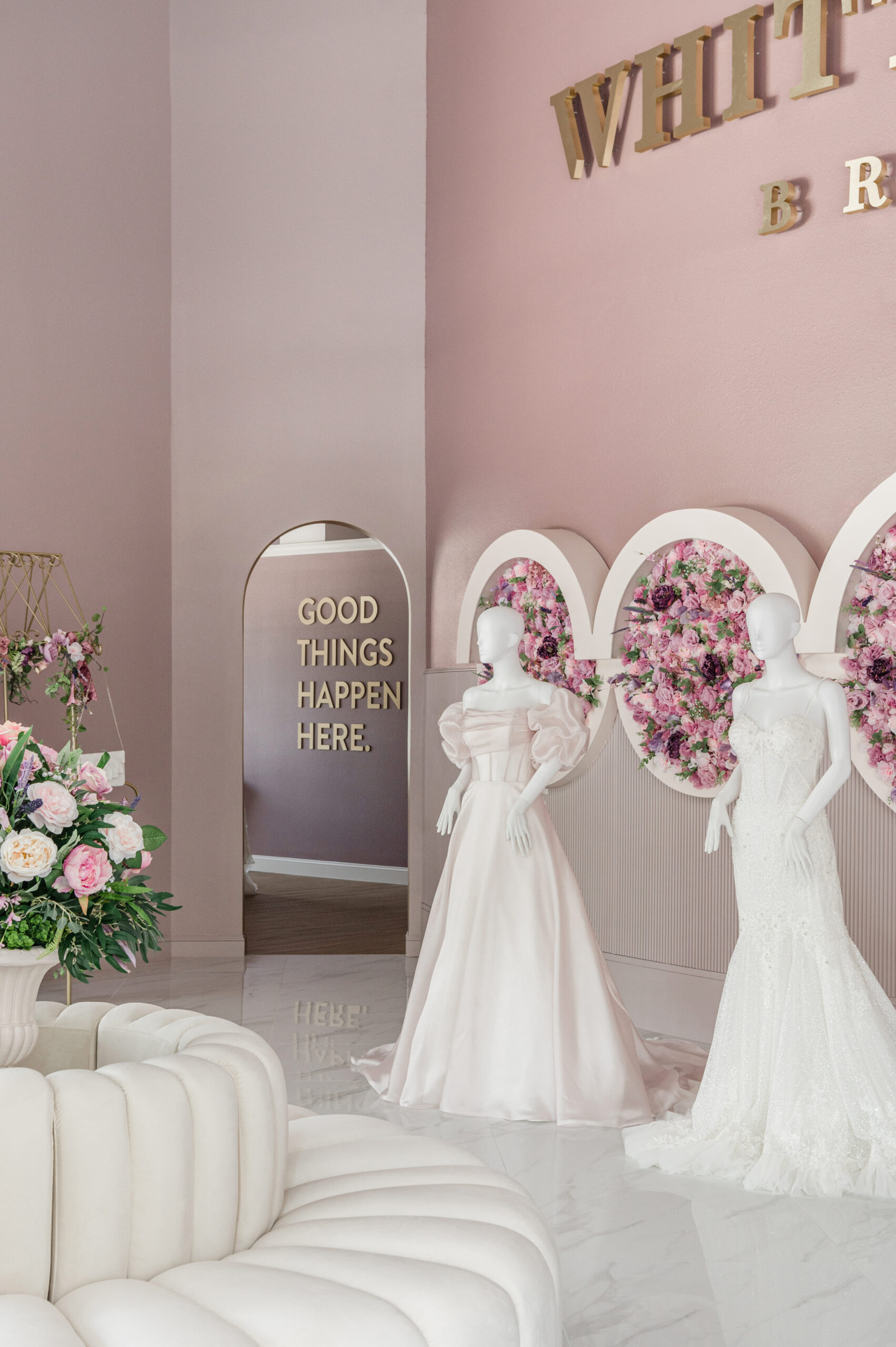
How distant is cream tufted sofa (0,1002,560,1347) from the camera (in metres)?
1.84

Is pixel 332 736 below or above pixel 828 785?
below

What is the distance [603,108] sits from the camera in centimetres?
634

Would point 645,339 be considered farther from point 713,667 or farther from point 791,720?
point 791,720

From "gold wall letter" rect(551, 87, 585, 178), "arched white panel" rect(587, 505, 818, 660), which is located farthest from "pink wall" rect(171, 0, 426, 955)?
"arched white panel" rect(587, 505, 818, 660)

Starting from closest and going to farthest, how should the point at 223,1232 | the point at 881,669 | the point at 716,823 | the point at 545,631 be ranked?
1. the point at 223,1232
2. the point at 716,823
3. the point at 881,669
4. the point at 545,631

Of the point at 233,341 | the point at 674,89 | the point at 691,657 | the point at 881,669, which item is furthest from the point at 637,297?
the point at 233,341

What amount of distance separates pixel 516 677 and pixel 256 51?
518cm

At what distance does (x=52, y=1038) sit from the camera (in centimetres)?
271

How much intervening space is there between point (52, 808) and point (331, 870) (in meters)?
9.34

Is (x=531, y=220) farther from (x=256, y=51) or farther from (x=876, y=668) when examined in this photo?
(x=876, y=668)

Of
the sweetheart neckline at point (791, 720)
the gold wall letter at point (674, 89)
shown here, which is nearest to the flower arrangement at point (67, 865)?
the sweetheart neckline at point (791, 720)

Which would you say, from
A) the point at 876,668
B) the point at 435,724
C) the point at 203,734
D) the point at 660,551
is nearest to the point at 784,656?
the point at 876,668

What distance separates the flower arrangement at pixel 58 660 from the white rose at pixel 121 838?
3.83 m

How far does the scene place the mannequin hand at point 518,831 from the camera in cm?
464
